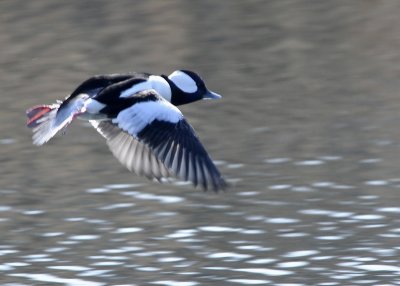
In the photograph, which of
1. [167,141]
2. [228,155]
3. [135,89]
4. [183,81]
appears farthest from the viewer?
[228,155]

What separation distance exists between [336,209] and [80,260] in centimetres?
Result: 174

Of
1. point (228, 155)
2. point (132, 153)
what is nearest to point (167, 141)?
point (132, 153)

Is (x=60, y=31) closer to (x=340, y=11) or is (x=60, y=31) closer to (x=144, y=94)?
(x=340, y=11)

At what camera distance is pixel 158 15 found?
15.0 metres

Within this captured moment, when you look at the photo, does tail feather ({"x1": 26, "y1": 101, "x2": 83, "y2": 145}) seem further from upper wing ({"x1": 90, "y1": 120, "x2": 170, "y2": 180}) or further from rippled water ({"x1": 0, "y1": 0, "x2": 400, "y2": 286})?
rippled water ({"x1": 0, "y1": 0, "x2": 400, "y2": 286})

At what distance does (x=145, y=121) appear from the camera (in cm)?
670

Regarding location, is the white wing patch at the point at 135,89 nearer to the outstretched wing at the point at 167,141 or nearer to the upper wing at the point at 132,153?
the outstretched wing at the point at 167,141

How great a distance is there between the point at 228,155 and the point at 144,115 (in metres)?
3.05

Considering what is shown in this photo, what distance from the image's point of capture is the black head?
7.62 m

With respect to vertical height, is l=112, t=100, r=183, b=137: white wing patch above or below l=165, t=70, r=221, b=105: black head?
below

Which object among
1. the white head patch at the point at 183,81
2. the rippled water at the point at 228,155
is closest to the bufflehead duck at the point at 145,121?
the white head patch at the point at 183,81

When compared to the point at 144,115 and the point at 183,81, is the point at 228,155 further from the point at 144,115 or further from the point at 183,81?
the point at 144,115

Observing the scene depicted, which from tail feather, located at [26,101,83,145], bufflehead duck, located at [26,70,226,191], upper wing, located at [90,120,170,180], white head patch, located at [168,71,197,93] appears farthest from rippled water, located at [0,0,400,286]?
white head patch, located at [168,71,197,93]

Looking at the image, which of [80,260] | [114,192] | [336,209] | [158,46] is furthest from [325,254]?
[158,46]
